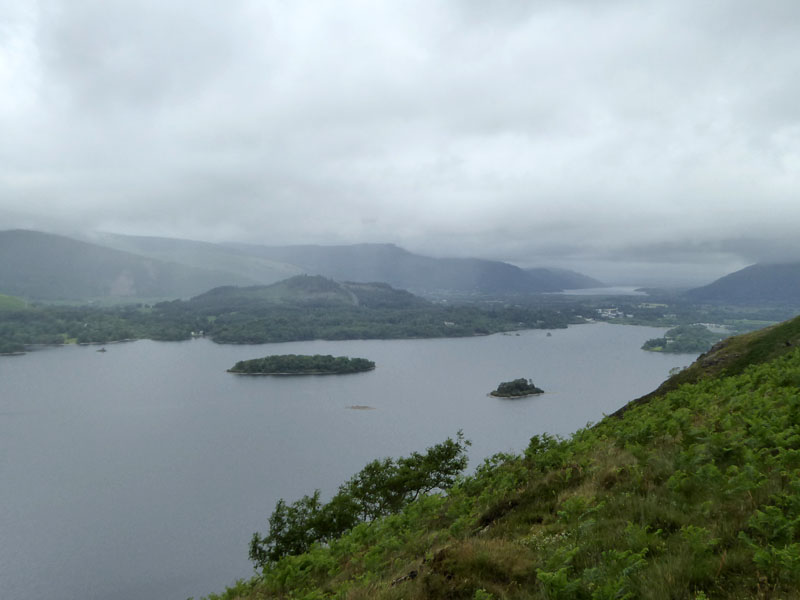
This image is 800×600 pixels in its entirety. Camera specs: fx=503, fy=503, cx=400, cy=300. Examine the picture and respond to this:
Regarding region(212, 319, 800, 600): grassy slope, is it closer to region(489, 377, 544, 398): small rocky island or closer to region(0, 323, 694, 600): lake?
region(0, 323, 694, 600): lake

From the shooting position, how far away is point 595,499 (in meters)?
13.1

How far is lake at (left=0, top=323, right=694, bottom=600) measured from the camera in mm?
63750

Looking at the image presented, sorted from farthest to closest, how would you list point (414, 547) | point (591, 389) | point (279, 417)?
point (591, 389), point (279, 417), point (414, 547)

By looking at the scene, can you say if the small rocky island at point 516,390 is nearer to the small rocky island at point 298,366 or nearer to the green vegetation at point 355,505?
the small rocky island at point 298,366

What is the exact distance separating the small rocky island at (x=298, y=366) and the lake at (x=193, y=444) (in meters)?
8.20

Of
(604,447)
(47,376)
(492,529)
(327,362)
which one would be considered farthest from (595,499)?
(47,376)

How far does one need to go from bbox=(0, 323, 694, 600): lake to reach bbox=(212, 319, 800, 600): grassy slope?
50.8m

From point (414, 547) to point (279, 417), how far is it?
4684 inches

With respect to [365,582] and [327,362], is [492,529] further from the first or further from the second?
[327,362]

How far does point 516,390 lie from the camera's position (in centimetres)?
15038

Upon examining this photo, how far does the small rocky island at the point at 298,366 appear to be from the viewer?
184 m

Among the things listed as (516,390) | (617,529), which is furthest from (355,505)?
(516,390)

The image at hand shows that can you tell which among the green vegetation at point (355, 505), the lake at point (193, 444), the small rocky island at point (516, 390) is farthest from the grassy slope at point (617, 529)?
the small rocky island at point (516, 390)

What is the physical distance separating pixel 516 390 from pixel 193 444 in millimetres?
89964
